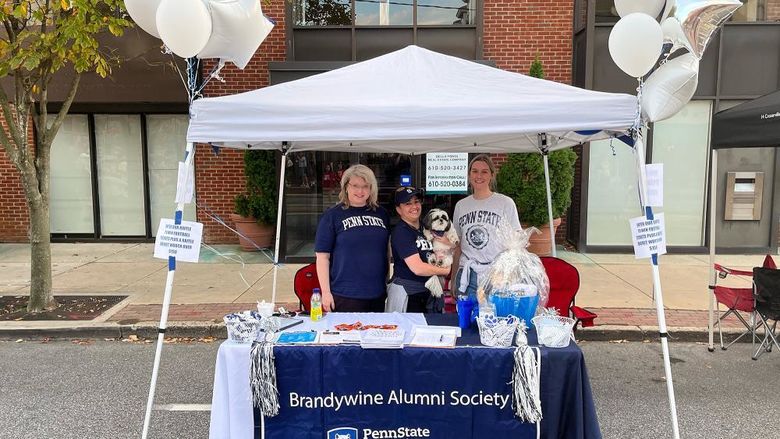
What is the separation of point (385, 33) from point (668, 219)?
19.6 feet

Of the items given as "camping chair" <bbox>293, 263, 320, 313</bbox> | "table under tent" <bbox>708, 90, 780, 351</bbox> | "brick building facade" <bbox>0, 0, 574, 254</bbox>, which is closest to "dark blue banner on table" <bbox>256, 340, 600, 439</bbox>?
"camping chair" <bbox>293, 263, 320, 313</bbox>

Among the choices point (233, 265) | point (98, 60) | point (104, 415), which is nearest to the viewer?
point (104, 415)

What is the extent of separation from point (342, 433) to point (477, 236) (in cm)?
181

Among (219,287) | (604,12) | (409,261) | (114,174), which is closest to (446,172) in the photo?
(604,12)

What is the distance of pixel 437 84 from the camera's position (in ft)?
11.1

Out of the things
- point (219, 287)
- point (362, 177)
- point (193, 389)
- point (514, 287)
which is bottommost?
point (193, 389)

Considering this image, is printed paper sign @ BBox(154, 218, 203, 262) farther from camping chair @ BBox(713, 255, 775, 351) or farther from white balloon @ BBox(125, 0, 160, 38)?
camping chair @ BBox(713, 255, 775, 351)

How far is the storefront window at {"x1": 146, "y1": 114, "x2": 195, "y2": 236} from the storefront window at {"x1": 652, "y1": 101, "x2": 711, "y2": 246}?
8.85 m

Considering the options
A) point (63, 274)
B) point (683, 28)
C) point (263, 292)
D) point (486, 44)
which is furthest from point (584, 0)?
point (63, 274)

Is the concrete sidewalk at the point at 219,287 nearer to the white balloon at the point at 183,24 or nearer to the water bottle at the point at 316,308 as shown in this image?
the water bottle at the point at 316,308

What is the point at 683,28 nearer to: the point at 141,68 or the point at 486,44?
the point at 486,44

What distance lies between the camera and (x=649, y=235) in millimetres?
3152

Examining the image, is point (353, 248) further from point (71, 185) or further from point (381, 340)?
point (71, 185)

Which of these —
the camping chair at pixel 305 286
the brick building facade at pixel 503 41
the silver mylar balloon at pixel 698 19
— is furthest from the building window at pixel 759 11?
the camping chair at pixel 305 286
